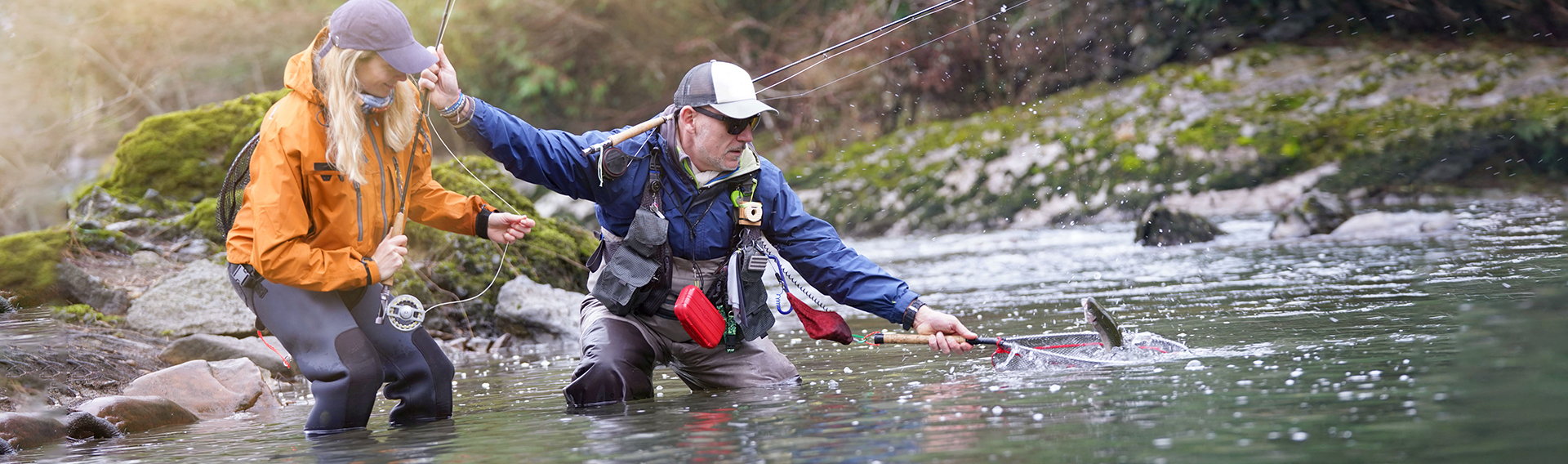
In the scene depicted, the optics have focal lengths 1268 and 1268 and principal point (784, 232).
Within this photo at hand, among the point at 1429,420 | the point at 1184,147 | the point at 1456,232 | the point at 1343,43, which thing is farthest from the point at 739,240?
the point at 1343,43

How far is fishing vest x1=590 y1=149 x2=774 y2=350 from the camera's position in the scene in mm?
4363

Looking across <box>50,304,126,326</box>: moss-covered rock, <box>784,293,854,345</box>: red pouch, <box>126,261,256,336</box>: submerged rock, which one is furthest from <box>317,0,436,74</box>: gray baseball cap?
<box>126,261,256,336</box>: submerged rock

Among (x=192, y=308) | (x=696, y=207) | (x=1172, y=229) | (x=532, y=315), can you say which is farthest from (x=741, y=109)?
(x=1172, y=229)

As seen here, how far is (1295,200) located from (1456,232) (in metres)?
3.67

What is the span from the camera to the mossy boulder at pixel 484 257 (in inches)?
308

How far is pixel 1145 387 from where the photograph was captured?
3777mm

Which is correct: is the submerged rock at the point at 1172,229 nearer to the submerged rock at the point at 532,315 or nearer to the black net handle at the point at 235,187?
the submerged rock at the point at 532,315

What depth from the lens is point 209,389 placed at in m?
5.13

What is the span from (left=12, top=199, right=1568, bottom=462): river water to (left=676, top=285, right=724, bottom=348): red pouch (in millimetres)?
235

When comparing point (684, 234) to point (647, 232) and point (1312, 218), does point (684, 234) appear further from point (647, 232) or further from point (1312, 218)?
point (1312, 218)

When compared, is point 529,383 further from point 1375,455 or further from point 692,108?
point 1375,455

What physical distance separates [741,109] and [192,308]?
14.1ft

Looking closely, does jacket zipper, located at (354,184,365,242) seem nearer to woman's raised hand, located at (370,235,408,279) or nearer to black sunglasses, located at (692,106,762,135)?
woman's raised hand, located at (370,235,408,279)

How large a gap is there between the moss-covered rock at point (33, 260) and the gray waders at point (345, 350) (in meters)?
2.94
